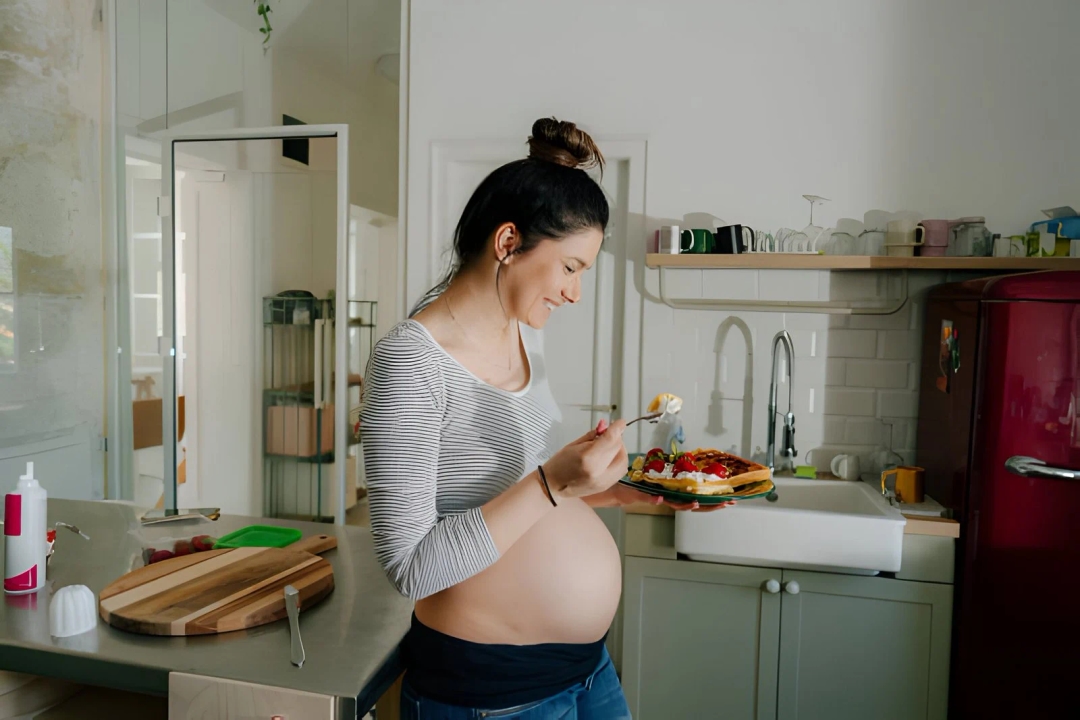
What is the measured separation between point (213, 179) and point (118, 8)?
0.85 metres

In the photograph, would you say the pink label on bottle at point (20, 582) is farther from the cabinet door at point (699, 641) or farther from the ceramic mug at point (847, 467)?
the ceramic mug at point (847, 467)

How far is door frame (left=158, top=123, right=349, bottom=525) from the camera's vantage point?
10.1ft

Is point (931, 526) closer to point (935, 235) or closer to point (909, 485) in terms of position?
point (909, 485)

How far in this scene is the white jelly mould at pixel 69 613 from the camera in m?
1.18

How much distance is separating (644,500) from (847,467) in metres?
1.50

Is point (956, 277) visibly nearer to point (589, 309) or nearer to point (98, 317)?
point (589, 309)

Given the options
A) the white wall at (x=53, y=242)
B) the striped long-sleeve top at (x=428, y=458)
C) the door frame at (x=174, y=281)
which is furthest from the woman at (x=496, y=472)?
the white wall at (x=53, y=242)

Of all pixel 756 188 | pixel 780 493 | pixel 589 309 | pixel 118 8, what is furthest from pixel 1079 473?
pixel 118 8

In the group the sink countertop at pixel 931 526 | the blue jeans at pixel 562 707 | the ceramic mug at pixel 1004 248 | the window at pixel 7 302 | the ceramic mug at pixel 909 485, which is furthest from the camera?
the window at pixel 7 302

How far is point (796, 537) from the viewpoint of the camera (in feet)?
6.84

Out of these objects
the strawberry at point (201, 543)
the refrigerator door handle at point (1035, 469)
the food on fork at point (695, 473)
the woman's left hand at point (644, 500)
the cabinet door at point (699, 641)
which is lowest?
the cabinet door at point (699, 641)

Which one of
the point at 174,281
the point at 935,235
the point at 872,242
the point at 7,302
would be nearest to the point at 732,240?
the point at 872,242

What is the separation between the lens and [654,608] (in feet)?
7.41

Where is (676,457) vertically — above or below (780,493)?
above
